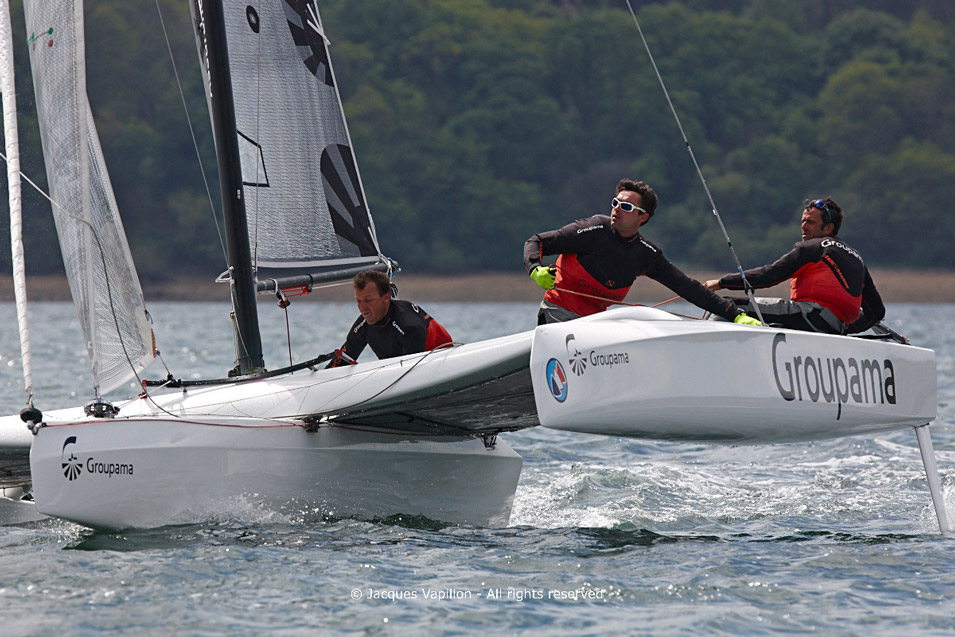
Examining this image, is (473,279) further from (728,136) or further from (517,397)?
(517,397)

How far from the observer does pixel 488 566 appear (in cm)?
412

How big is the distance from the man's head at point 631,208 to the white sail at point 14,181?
2009 mm

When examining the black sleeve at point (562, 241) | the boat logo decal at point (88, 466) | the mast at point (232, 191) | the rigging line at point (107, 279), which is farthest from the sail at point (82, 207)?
the black sleeve at point (562, 241)

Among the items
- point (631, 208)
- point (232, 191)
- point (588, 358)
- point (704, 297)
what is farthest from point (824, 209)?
point (232, 191)

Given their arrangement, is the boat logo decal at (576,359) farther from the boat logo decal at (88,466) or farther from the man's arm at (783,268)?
the boat logo decal at (88,466)

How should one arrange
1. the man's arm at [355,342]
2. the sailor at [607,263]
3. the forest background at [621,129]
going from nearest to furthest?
1. the sailor at [607,263]
2. the man's arm at [355,342]
3. the forest background at [621,129]

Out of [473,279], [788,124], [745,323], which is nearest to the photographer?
[745,323]

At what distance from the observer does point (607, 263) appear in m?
4.62

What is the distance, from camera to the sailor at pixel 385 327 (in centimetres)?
482

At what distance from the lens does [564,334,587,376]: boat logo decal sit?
403cm

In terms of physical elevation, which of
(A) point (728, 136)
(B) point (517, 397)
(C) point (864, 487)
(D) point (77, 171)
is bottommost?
(C) point (864, 487)

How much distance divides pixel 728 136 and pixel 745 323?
38.4 metres

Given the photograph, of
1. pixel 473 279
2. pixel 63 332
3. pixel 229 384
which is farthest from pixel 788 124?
pixel 229 384

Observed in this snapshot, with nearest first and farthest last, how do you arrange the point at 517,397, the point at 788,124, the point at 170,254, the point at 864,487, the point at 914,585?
the point at 914,585 → the point at 517,397 → the point at 864,487 → the point at 170,254 → the point at 788,124
